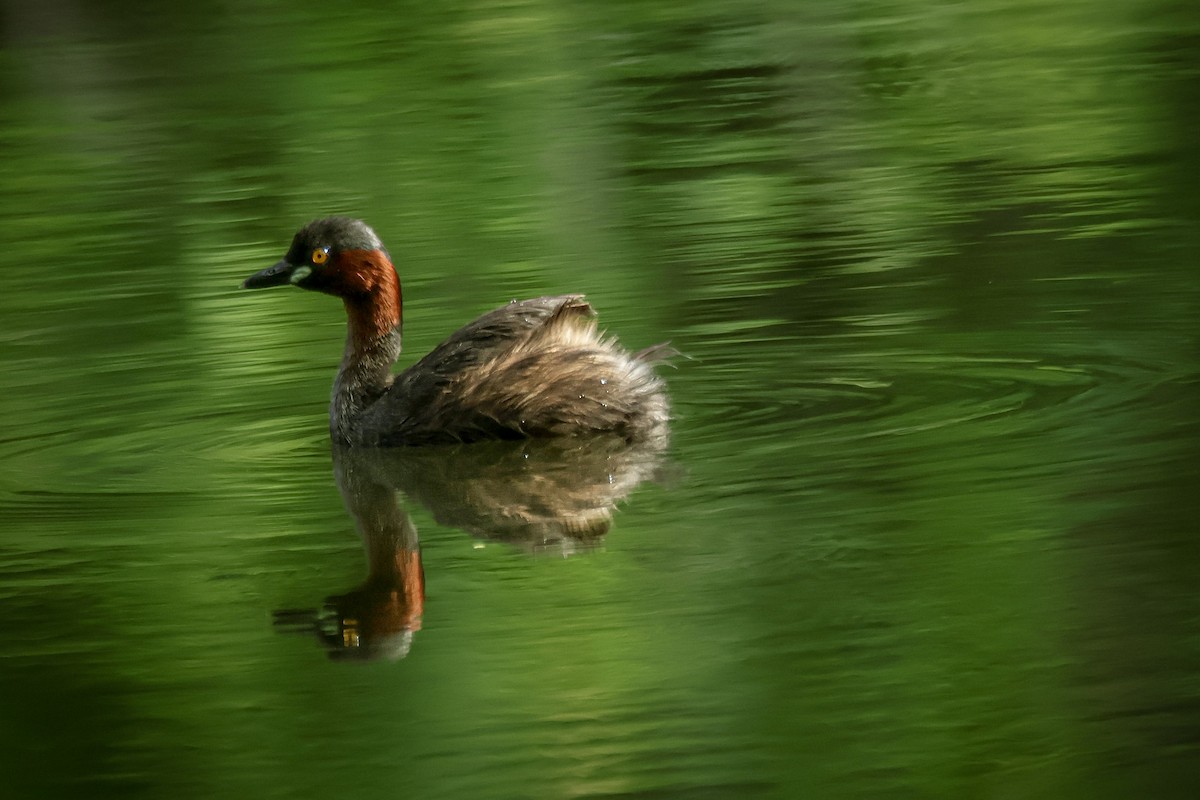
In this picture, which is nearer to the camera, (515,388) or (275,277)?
(515,388)

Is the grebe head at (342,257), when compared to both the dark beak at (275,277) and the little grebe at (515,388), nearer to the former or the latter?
the dark beak at (275,277)

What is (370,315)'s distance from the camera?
30.3ft

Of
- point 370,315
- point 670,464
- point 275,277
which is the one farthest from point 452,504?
point 275,277

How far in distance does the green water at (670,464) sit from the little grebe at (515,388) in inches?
7.8

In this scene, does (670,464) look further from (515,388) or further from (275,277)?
(275,277)

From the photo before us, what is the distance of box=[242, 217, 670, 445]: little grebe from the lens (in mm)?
8438

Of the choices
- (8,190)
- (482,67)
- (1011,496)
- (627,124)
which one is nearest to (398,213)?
(627,124)

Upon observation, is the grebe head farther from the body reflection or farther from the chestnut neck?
the body reflection

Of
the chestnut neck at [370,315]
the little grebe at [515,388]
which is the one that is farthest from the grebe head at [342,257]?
the little grebe at [515,388]

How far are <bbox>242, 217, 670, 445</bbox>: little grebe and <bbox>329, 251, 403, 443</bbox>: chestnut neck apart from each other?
0.29 feet

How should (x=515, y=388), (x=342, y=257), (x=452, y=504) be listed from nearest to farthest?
(x=452, y=504) → (x=515, y=388) → (x=342, y=257)

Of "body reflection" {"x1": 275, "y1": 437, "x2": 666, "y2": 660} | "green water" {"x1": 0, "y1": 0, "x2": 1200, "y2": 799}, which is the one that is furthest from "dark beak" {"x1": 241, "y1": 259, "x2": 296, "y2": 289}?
"body reflection" {"x1": 275, "y1": 437, "x2": 666, "y2": 660}

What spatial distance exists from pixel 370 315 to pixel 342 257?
9.9 inches

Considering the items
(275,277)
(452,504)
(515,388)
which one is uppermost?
(275,277)
